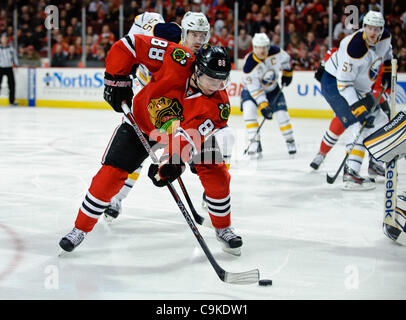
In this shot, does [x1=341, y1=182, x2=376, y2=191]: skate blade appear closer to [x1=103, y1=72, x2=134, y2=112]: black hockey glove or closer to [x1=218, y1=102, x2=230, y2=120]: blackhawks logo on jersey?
[x1=218, y1=102, x2=230, y2=120]: blackhawks logo on jersey

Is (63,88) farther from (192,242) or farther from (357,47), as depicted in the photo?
(192,242)

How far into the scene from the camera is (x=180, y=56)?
254cm

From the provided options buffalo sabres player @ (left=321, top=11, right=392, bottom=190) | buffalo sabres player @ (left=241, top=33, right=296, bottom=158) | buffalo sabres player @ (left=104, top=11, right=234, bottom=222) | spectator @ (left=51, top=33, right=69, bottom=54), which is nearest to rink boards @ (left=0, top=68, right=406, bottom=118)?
spectator @ (left=51, top=33, right=69, bottom=54)

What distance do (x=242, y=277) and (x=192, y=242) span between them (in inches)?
25.8

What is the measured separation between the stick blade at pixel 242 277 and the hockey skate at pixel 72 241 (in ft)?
2.37

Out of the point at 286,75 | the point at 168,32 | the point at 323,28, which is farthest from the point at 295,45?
the point at 168,32

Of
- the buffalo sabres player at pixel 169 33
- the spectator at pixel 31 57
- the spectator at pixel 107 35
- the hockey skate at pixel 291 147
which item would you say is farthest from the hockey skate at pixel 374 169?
the spectator at pixel 31 57

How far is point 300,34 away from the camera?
902 cm

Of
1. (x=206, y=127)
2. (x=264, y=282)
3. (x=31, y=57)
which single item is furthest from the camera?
(x=31, y=57)

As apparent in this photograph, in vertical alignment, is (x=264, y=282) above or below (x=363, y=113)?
below

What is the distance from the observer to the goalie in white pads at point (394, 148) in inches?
104

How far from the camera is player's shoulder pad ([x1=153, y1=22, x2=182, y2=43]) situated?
10.4ft

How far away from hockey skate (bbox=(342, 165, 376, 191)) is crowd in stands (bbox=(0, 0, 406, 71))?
425 cm

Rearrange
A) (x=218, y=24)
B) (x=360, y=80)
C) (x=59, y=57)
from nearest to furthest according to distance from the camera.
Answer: (x=360, y=80), (x=218, y=24), (x=59, y=57)
